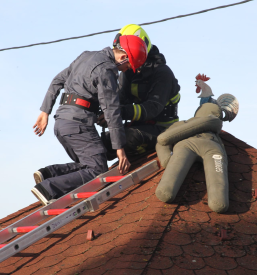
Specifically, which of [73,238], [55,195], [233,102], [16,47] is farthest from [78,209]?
[16,47]

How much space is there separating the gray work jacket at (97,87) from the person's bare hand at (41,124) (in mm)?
368

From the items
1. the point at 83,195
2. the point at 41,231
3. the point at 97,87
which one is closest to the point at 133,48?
the point at 97,87

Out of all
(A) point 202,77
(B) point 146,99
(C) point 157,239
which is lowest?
(C) point 157,239

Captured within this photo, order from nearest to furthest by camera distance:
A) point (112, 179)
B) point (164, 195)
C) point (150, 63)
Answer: point (164, 195)
point (112, 179)
point (150, 63)

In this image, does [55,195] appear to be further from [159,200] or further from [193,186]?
[193,186]

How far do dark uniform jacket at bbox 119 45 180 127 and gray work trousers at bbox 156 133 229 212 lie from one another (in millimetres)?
937

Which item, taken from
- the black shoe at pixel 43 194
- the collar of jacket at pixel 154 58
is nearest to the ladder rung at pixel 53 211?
the black shoe at pixel 43 194

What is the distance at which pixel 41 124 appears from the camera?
4.96 m

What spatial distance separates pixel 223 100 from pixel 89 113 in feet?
6.87

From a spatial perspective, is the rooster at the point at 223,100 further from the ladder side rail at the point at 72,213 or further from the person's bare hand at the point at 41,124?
the person's bare hand at the point at 41,124

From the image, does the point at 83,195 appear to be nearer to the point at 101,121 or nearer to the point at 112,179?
the point at 112,179

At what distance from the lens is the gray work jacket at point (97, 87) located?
425 cm

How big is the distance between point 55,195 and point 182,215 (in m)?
1.54

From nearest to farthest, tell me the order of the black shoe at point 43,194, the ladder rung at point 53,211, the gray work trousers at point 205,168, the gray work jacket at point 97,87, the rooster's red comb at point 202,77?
the gray work trousers at point 205,168 → the ladder rung at point 53,211 → the black shoe at point 43,194 → the gray work jacket at point 97,87 → the rooster's red comb at point 202,77
